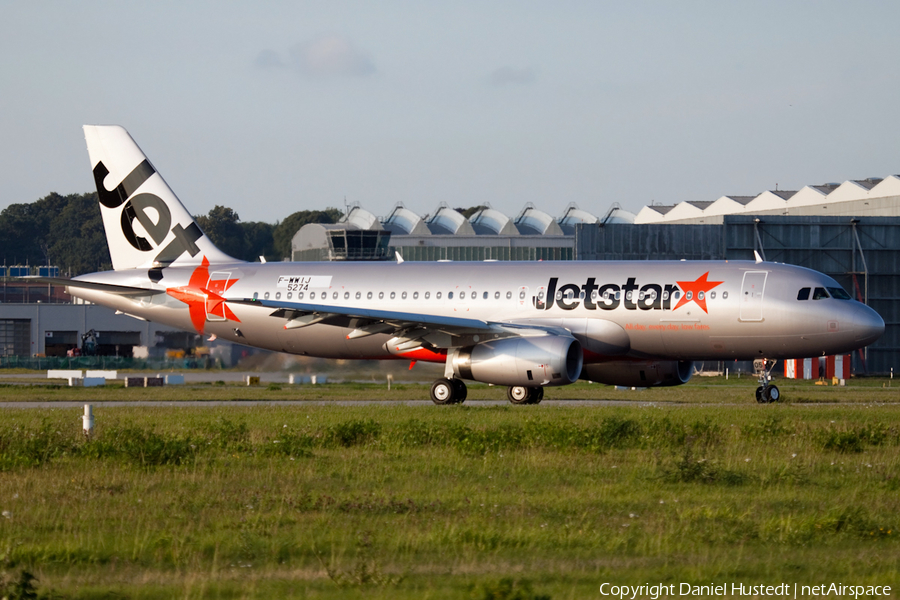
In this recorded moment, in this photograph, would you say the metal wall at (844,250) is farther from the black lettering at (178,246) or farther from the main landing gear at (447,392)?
the main landing gear at (447,392)

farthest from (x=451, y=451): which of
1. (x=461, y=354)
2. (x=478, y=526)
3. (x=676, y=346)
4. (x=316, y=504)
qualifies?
(x=676, y=346)

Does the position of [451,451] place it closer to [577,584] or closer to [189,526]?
[189,526]

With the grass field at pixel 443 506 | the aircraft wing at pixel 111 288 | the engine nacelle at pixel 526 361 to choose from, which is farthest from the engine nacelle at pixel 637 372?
the aircraft wing at pixel 111 288

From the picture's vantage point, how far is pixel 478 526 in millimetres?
11961

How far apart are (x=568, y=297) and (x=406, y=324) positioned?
202 inches

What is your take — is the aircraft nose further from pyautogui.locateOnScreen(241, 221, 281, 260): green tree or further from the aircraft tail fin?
pyautogui.locateOnScreen(241, 221, 281, 260): green tree

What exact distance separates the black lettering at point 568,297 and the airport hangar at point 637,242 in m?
16.7

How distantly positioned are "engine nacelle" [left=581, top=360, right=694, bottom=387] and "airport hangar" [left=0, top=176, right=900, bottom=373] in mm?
16933

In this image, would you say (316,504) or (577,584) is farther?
(316,504)

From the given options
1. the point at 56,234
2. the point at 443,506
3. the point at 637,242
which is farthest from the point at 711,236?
the point at 56,234

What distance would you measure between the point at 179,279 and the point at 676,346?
17658 mm

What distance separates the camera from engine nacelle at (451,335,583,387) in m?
30.3

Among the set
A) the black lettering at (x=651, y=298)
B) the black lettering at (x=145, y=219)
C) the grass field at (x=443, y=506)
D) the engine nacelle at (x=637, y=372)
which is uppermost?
the black lettering at (x=145, y=219)

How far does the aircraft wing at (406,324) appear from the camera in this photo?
3200 centimetres
